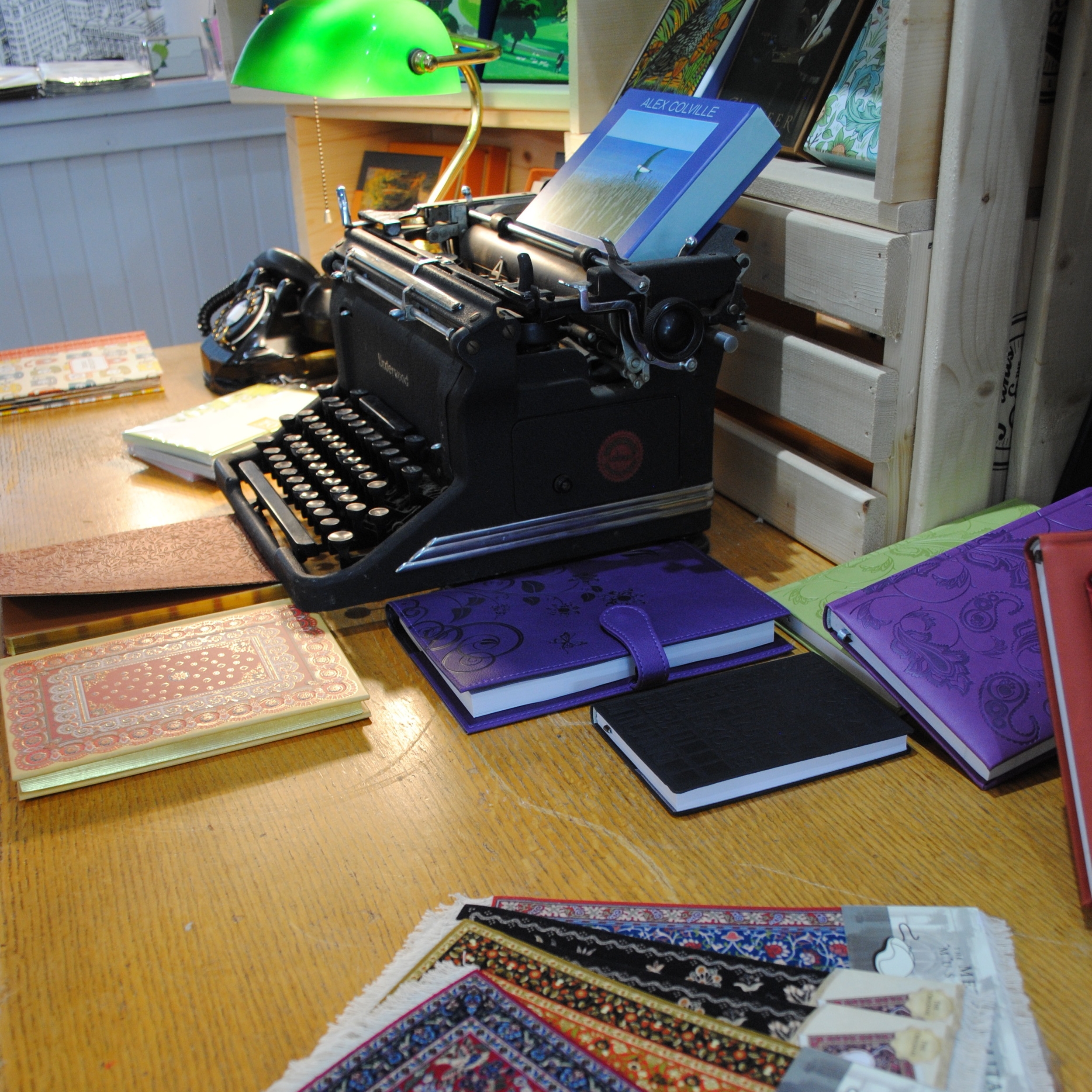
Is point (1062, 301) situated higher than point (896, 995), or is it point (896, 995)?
point (1062, 301)

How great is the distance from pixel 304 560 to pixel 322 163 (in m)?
1.30

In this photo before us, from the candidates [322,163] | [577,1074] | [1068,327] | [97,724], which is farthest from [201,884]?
[322,163]

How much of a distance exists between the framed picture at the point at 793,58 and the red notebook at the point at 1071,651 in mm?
698

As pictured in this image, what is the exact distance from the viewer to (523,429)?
115 cm

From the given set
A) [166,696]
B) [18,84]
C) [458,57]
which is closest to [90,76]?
[18,84]

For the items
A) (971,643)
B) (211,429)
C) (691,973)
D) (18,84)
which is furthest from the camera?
(18,84)

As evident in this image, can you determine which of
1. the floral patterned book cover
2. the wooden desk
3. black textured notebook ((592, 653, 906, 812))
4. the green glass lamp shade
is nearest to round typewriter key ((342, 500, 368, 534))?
the wooden desk

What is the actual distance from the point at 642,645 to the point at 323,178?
158 centimetres

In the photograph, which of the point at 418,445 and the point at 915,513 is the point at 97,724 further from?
the point at 915,513

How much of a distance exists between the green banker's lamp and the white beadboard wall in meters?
1.58

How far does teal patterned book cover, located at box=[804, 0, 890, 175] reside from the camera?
1.18 meters

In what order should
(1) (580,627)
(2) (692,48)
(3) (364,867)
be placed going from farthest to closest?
1. (2) (692,48)
2. (1) (580,627)
3. (3) (364,867)

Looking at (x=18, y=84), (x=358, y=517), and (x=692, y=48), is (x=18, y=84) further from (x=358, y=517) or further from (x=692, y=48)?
(x=358, y=517)

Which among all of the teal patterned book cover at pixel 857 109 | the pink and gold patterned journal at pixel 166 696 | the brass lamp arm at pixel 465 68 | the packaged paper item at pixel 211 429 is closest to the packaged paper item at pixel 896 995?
the pink and gold patterned journal at pixel 166 696
